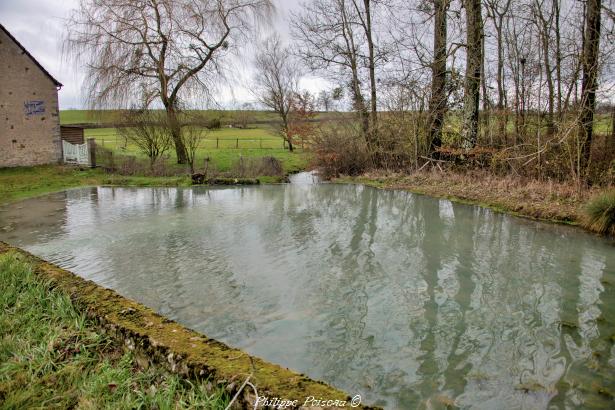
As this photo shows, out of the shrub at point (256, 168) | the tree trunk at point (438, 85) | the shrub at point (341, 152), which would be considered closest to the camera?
the tree trunk at point (438, 85)

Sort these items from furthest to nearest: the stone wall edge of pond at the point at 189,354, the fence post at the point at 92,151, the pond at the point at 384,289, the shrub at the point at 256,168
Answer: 1. the fence post at the point at 92,151
2. the shrub at the point at 256,168
3. the pond at the point at 384,289
4. the stone wall edge of pond at the point at 189,354

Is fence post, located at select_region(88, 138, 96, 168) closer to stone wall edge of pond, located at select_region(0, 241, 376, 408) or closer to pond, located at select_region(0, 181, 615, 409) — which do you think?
pond, located at select_region(0, 181, 615, 409)

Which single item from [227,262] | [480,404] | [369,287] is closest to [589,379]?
[480,404]

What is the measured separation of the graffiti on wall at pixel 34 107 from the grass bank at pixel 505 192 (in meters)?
15.6

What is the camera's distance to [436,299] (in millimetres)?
5535

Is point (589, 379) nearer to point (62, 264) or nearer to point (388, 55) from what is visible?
point (62, 264)

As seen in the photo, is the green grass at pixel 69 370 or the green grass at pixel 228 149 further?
the green grass at pixel 228 149

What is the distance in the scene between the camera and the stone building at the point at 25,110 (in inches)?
789

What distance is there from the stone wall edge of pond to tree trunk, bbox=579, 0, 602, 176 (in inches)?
422

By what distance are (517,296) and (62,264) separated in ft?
21.0

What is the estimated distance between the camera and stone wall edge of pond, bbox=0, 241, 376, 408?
2469mm

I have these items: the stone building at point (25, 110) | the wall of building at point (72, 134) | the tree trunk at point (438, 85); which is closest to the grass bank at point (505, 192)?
the tree trunk at point (438, 85)

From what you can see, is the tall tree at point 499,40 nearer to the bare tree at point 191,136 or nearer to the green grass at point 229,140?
the bare tree at point 191,136

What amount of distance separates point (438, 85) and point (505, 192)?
5.89 meters
